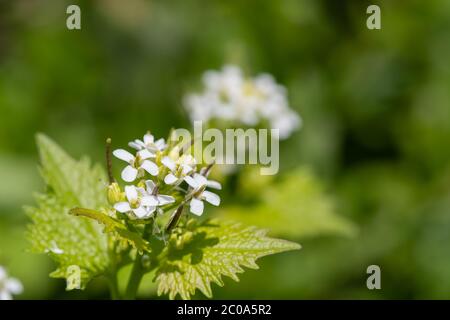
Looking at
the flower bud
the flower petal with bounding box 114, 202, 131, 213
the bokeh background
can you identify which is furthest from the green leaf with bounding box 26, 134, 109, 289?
the bokeh background

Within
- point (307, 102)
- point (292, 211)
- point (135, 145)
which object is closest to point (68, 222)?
point (135, 145)

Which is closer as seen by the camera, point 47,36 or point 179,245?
point 179,245

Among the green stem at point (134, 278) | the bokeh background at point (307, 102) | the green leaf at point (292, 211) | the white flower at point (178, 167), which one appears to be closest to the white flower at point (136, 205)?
the white flower at point (178, 167)

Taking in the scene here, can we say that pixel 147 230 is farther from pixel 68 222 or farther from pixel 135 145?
pixel 68 222

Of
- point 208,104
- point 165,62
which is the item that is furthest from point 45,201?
point 165,62

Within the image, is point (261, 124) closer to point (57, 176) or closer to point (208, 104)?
point (208, 104)

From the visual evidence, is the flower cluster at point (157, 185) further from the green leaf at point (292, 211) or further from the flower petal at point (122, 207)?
the green leaf at point (292, 211)

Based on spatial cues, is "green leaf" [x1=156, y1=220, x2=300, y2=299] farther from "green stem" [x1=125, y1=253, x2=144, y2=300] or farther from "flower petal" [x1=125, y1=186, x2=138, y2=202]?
"flower petal" [x1=125, y1=186, x2=138, y2=202]
